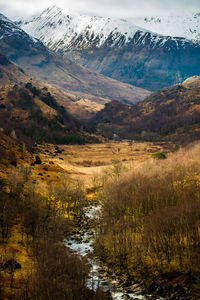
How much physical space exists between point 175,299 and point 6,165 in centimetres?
5565

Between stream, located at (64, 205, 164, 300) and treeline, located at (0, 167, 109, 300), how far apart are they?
1630mm

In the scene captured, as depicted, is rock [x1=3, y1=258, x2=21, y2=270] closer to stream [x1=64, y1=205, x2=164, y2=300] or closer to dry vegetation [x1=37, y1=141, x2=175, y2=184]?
stream [x1=64, y1=205, x2=164, y2=300]

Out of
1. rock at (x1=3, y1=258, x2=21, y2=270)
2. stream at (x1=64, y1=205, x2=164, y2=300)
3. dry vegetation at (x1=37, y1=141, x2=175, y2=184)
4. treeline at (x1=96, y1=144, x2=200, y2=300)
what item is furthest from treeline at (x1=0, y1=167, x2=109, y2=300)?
dry vegetation at (x1=37, y1=141, x2=175, y2=184)

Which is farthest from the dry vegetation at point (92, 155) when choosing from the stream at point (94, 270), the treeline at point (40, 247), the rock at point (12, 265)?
the rock at point (12, 265)

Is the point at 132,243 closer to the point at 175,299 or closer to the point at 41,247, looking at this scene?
the point at 175,299

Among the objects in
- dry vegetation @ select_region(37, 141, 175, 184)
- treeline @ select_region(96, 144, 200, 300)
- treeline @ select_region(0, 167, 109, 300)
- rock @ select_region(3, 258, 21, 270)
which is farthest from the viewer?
dry vegetation @ select_region(37, 141, 175, 184)

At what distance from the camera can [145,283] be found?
33656mm

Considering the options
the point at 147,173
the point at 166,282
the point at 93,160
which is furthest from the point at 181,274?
the point at 93,160

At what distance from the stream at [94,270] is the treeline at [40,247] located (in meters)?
1.63

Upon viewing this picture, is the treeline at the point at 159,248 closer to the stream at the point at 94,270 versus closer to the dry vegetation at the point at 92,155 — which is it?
the stream at the point at 94,270

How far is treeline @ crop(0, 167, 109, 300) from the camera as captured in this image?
26.8m

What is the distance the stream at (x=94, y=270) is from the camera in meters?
31.9

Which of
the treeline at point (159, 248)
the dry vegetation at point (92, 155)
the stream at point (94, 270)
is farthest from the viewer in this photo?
the dry vegetation at point (92, 155)

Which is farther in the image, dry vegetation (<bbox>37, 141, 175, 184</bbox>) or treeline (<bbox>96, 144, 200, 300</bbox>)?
dry vegetation (<bbox>37, 141, 175, 184</bbox>)
